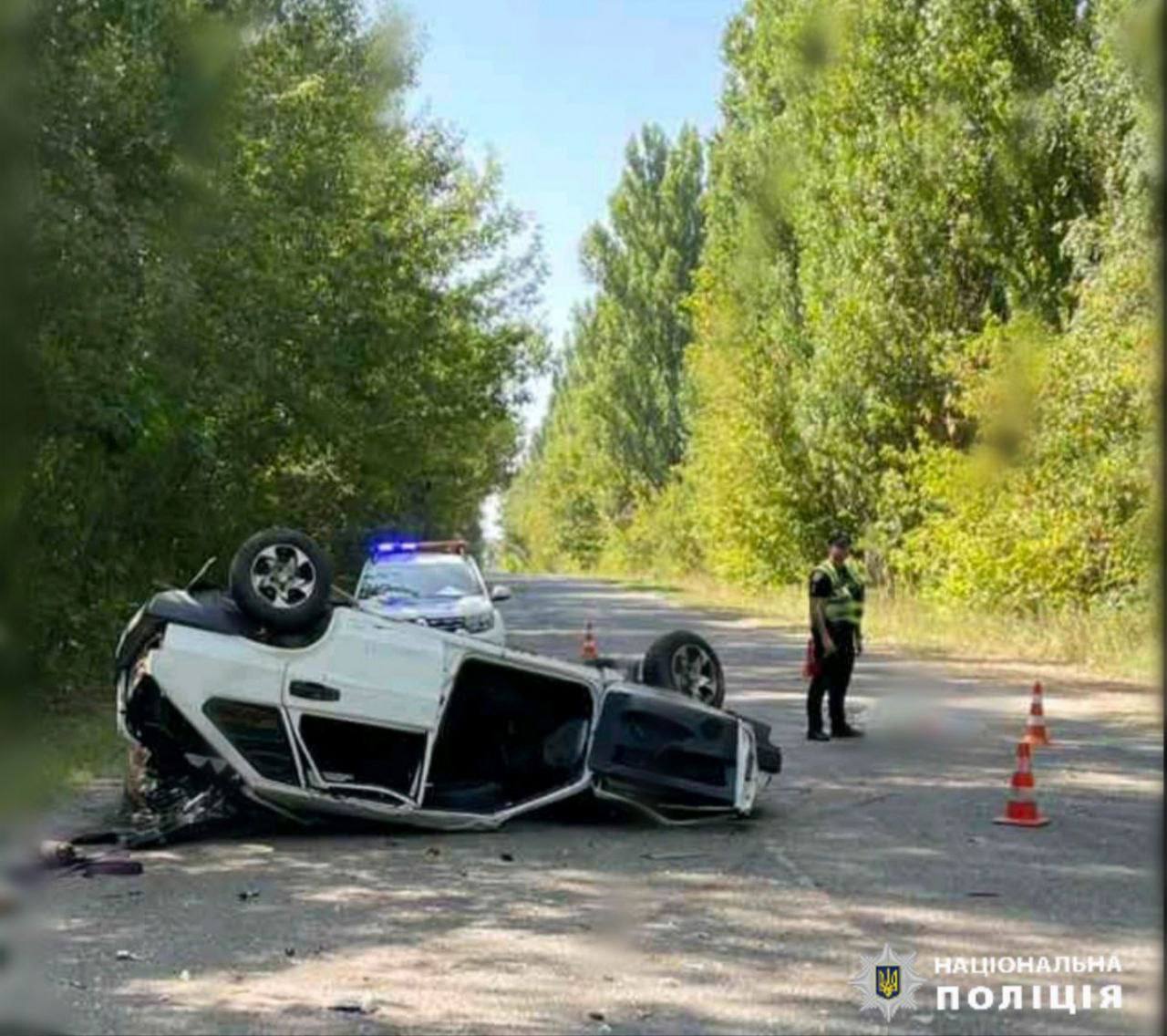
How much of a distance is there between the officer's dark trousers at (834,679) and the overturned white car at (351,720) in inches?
134

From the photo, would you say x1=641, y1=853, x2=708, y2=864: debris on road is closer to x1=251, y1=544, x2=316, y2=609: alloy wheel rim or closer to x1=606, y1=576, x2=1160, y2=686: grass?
x1=251, y1=544, x2=316, y2=609: alloy wheel rim

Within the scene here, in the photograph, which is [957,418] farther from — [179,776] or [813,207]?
[179,776]

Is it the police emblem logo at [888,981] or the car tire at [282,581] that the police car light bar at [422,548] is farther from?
the police emblem logo at [888,981]

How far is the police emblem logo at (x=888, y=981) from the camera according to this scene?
6.04 m

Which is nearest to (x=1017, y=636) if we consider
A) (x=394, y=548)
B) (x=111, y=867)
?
(x=394, y=548)

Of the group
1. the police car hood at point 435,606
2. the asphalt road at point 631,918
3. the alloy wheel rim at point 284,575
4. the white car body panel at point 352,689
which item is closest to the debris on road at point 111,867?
the asphalt road at point 631,918

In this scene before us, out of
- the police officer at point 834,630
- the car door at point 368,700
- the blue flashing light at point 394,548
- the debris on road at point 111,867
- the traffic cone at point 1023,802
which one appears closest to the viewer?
the debris on road at point 111,867

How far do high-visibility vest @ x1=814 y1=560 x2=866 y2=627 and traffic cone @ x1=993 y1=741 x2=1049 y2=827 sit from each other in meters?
3.50

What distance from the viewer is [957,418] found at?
104 ft

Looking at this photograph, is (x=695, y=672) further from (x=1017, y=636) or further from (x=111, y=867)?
(x=1017, y=636)

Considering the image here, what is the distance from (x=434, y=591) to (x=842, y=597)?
270 inches

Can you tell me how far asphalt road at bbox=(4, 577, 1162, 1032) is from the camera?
6020 millimetres

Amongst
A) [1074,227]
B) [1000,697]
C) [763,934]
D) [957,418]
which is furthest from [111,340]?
[957,418]

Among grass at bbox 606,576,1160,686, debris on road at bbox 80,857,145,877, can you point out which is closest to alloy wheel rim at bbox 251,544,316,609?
debris on road at bbox 80,857,145,877
